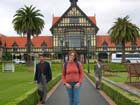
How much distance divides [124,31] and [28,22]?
1901cm

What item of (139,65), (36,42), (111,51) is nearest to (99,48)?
(111,51)

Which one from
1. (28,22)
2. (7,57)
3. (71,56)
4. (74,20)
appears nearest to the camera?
(71,56)

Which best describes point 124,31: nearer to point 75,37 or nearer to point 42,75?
point 75,37

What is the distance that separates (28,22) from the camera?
85875mm

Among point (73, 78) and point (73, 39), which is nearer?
point (73, 78)

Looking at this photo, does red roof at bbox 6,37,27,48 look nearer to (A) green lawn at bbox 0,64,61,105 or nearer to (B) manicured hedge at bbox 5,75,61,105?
(A) green lawn at bbox 0,64,61,105

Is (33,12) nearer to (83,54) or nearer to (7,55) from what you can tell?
(83,54)

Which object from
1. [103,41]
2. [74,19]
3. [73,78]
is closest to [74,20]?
[74,19]

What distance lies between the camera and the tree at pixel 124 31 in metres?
90.1

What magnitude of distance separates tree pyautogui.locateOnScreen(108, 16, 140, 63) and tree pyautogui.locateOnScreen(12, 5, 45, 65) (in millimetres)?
14805

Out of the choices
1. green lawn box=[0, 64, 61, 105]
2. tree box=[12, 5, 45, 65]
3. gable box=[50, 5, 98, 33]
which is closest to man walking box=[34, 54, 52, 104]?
green lawn box=[0, 64, 61, 105]

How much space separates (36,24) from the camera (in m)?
86.6

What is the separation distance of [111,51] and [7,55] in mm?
27137

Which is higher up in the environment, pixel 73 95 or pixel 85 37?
pixel 85 37
